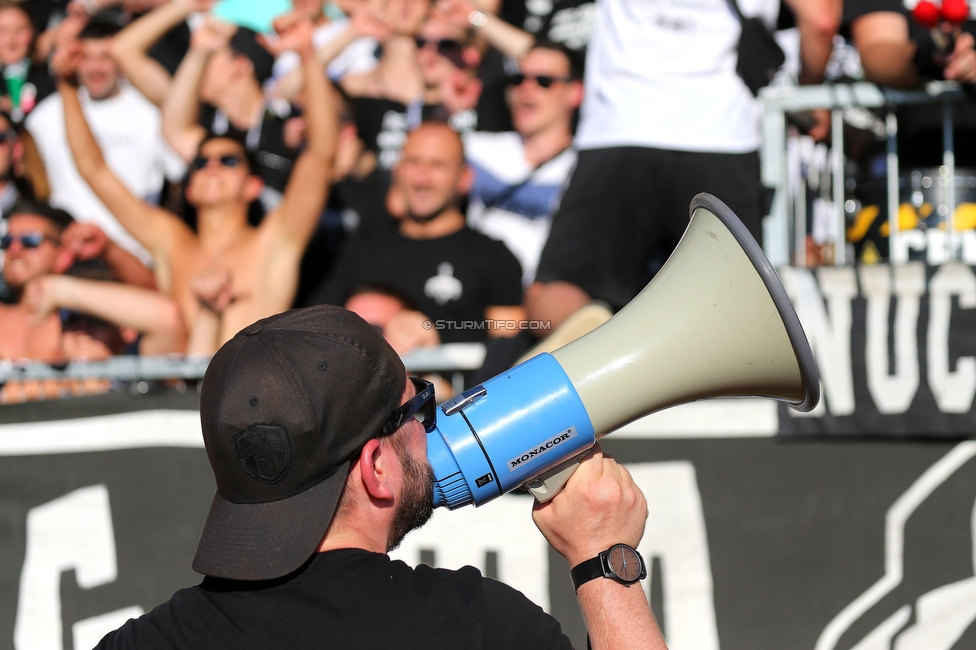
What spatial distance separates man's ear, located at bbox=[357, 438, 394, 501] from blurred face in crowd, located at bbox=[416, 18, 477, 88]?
3.90 m

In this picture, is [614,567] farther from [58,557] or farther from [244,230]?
[244,230]

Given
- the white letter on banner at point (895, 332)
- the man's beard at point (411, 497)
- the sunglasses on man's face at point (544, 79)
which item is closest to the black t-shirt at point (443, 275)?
the sunglasses on man's face at point (544, 79)

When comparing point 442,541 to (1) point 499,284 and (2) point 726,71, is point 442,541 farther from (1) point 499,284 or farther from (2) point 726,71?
(2) point 726,71

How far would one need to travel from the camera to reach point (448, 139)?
4.62 metres

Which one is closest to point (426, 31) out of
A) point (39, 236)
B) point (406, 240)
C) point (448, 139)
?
point (448, 139)

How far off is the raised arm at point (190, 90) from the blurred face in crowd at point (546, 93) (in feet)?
6.01

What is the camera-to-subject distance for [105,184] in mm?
5223

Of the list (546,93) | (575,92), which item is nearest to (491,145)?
(546,93)

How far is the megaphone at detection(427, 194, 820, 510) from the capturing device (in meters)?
1.54

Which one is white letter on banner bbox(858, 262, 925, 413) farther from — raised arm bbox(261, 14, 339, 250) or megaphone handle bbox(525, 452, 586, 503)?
raised arm bbox(261, 14, 339, 250)

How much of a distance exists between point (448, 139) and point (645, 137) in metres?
1.00

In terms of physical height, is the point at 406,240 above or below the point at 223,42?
below

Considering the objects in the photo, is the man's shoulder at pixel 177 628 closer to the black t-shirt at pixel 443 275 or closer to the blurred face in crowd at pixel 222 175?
the black t-shirt at pixel 443 275

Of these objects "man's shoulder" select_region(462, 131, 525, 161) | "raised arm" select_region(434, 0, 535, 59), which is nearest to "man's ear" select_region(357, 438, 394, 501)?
"man's shoulder" select_region(462, 131, 525, 161)
